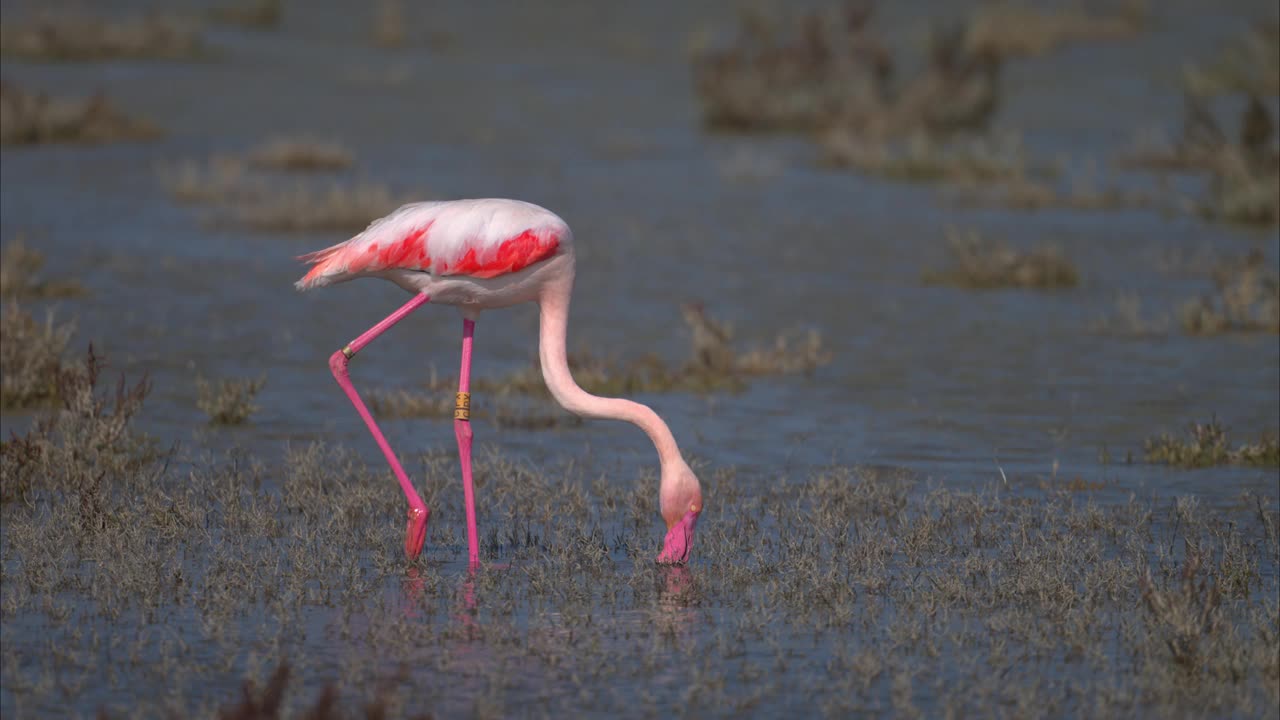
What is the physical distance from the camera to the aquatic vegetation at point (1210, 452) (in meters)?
10.3

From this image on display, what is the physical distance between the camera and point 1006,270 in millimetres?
15875

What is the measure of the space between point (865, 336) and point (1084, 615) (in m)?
6.93

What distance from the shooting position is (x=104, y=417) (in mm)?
9828

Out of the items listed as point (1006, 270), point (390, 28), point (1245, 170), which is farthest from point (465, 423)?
point (390, 28)

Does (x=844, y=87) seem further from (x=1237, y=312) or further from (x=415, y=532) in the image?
(x=415, y=532)

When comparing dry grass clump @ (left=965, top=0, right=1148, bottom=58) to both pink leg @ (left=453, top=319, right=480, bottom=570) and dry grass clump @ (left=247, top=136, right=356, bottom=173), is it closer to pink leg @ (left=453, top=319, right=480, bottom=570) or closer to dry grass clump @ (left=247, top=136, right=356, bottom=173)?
dry grass clump @ (left=247, top=136, right=356, bottom=173)

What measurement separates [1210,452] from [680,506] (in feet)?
12.3

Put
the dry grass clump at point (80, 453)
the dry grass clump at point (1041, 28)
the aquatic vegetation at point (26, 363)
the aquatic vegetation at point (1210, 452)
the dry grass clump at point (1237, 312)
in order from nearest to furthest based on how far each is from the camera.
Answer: the dry grass clump at point (80, 453) < the aquatic vegetation at point (1210, 452) < the aquatic vegetation at point (26, 363) < the dry grass clump at point (1237, 312) < the dry grass clump at point (1041, 28)

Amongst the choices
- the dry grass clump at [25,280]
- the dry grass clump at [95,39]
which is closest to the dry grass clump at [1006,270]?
the dry grass clump at [25,280]

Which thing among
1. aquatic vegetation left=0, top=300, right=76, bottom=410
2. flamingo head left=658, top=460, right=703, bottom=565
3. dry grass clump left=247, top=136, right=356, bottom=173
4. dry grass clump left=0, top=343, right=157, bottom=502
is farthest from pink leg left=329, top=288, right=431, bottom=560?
dry grass clump left=247, top=136, right=356, bottom=173

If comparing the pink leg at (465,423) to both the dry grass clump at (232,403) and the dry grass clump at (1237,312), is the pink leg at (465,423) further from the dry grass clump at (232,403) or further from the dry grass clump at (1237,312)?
the dry grass clump at (1237,312)

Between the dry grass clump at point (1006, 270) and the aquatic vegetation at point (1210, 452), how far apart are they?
18.0ft

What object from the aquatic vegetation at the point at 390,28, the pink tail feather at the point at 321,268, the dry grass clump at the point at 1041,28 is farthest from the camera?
the aquatic vegetation at the point at 390,28

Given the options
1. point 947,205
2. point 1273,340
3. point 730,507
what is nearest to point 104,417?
point 730,507
